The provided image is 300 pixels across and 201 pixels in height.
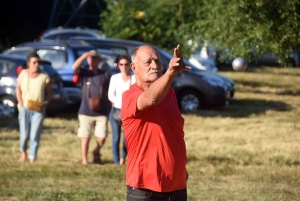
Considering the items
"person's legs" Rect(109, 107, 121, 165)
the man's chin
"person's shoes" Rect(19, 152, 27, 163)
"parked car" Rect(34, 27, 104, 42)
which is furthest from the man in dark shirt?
"parked car" Rect(34, 27, 104, 42)

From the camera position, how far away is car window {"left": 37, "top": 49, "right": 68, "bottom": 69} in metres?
18.7

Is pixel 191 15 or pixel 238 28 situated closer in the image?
pixel 238 28

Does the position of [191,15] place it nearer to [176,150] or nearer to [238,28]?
[238,28]

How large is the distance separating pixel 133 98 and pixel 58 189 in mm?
4891

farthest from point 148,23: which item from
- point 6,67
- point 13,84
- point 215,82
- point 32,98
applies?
point 32,98

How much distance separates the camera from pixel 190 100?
20.0 meters

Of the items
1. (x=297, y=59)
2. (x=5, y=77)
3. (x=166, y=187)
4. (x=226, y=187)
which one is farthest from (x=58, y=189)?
(x=297, y=59)

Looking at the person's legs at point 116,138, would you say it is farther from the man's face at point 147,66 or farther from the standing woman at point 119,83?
the man's face at point 147,66

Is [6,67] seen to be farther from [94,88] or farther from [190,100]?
[94,88]

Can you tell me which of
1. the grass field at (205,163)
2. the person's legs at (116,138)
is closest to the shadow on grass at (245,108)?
the grass field at (205,163)

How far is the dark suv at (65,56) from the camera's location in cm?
1842

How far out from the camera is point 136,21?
89.8 feet

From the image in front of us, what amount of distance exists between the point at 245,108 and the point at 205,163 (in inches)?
367

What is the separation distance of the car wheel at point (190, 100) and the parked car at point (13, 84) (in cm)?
380
